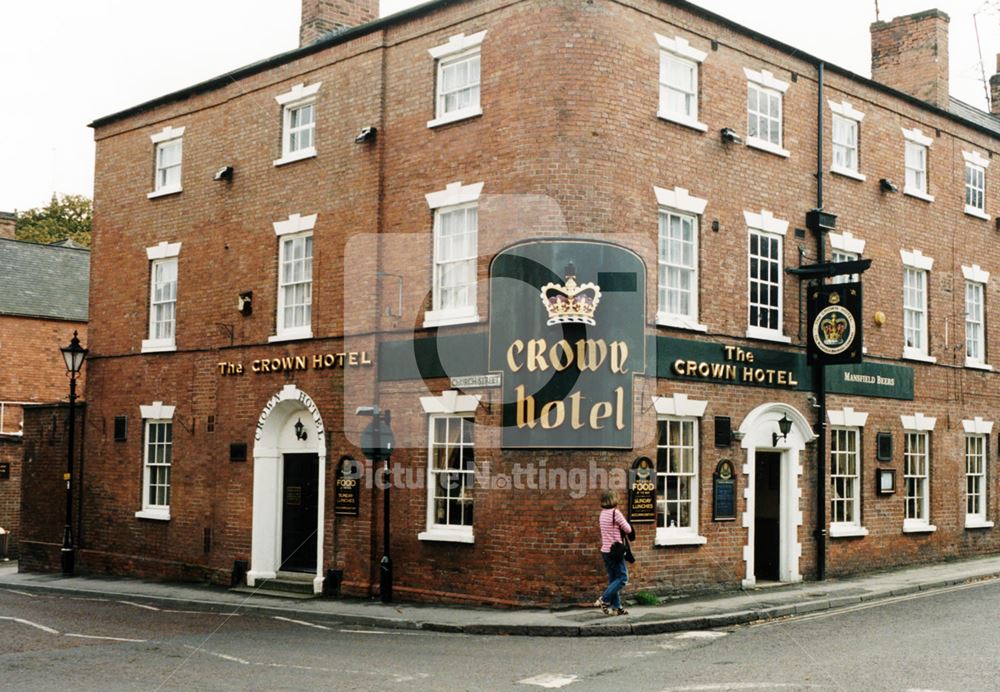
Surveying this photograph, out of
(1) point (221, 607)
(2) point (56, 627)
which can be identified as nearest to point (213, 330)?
(1) point (221, 607)

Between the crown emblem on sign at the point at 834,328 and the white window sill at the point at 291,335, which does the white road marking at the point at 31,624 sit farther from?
the crown emblem on sign at the point at 834,328

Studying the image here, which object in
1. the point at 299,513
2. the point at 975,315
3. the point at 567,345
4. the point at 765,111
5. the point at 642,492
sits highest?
the point at 765,111

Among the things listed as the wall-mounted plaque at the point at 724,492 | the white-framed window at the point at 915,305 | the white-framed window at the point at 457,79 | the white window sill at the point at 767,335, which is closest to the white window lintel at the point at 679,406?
the wall-mounted plaque at the point at 724,492

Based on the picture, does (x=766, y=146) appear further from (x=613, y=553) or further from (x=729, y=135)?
(x=613, y=553)

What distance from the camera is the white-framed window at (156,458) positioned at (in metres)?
23.5

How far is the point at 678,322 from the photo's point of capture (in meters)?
18.4

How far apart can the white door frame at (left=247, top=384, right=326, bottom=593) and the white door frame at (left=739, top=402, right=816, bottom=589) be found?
805cm

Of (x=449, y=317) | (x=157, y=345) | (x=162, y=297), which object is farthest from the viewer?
(x=162, y=297)

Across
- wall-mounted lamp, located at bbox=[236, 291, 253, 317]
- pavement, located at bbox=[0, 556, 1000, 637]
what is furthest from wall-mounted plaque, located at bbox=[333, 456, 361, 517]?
wall-mounted lamp, located at bbox=[236, 291, 253, 317]

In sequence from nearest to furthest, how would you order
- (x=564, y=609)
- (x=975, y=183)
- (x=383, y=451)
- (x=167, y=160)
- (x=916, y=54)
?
(x=564, y=609), (x=383, y=451), (x=167, y=160), (x=975, y=183), (x=916, y=54)

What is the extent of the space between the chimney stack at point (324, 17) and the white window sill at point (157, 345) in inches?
285

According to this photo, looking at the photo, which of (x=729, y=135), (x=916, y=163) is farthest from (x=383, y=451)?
(x=916, y=163)

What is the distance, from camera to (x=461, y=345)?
711 inches

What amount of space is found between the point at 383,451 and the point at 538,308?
3.46 metres
